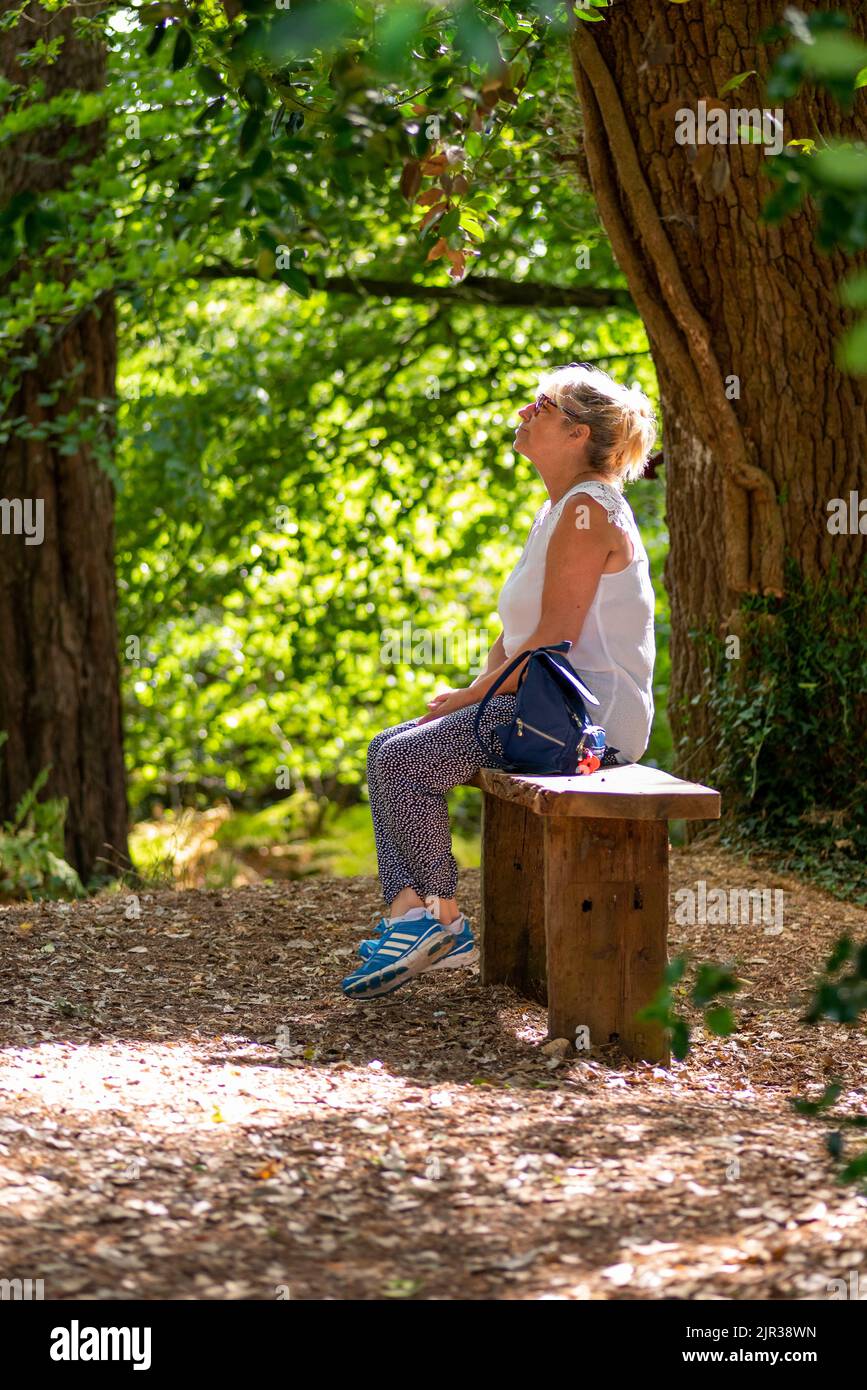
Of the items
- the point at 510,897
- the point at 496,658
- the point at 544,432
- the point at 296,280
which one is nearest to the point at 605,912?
the point at 510,897

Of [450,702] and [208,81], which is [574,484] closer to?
[450,702]

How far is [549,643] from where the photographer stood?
4.10 metres

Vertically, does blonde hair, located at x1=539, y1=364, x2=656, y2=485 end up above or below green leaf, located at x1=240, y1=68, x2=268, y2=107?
below

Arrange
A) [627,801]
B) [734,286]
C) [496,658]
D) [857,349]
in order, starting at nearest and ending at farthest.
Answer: [857,349], [627,801], [496,658], [734,286]

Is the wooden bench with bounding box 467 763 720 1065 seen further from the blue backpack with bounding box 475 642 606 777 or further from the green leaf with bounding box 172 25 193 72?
the green leaf with bounding box 172 25 193 72

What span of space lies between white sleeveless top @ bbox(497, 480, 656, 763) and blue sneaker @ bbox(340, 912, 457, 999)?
730 mm

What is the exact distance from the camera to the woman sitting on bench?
4117 millimetres

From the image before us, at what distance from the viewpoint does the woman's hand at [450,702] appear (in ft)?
14.2

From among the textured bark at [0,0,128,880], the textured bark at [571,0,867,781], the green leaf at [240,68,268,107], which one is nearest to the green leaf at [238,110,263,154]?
the green leaf at [240,68,268,107]

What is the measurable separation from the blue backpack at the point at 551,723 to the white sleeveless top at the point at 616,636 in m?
0.21

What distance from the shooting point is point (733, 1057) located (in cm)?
397

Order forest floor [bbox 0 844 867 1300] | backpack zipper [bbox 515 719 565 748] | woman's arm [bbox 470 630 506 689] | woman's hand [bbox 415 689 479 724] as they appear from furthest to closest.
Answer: woman's arm [bbox 470 630 506 689]
woman's hand [bbox 415 689 479 724]
backpack zipper [bbox 515 719 565 748]
forest floor [bbox 0 844 867 1300]

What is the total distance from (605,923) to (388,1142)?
2.79 ft
